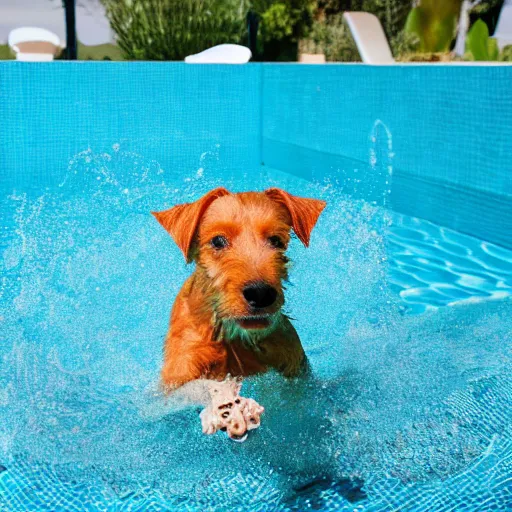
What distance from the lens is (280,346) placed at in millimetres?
3240

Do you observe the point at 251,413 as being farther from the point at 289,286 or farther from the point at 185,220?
the point at 289,286

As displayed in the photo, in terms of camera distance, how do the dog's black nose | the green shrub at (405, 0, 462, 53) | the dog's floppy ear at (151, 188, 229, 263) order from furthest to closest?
the green shrub at (405, 0, 462, 53), the dog's floppy ear at (151, 188, 229, 263), the dog's black nose

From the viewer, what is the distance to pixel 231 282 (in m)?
2.93

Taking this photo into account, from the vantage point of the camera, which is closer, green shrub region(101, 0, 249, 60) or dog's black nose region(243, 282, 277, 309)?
dog's black nose region(243, 282, 277, 309)

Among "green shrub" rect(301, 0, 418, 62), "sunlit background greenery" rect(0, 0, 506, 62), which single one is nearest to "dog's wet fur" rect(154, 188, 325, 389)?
"sunlit background greenery" rect(0, 0, 506, 62)

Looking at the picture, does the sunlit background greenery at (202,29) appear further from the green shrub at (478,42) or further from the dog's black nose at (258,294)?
the dog's black nose at (258,294)

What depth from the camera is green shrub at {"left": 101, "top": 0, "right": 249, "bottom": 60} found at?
16.1 m

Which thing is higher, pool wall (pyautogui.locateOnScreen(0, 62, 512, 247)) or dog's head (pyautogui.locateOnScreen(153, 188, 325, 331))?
dog's head (pyautogui.locateOnScreen(153, 188, 325, 331))

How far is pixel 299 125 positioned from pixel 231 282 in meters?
7.62

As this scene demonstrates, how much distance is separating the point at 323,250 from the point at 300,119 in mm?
4233

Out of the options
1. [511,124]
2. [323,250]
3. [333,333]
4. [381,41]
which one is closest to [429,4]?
[381,41]

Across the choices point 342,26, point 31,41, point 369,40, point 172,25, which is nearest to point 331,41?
point 342,26

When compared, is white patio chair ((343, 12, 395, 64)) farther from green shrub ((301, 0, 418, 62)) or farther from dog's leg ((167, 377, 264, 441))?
dog's leg ((167, 377, 264, 441))

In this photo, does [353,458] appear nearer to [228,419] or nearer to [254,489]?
[254,489]
